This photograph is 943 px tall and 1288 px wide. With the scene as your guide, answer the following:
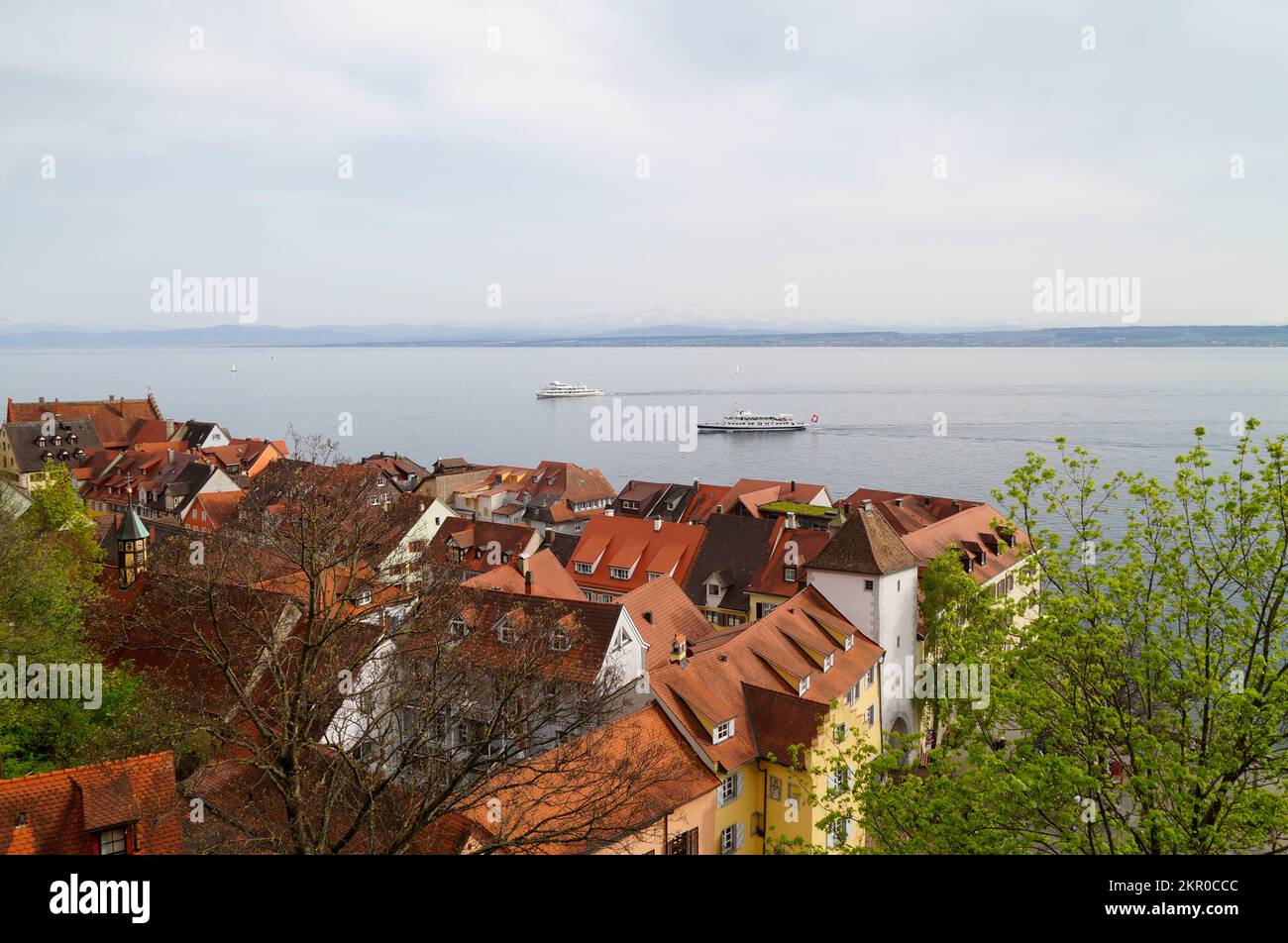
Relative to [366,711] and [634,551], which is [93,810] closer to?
[366,711]

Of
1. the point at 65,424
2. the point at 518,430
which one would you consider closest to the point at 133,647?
the point at 65,424

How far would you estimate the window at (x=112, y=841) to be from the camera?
16391 mm

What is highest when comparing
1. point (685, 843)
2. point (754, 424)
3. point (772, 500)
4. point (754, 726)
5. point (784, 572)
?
point (754, 424)

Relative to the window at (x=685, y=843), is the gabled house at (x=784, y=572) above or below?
above

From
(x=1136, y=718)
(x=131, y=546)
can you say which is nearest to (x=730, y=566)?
(x=131, y=546)

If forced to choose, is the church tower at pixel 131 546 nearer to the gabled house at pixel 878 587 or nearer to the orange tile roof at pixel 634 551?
the orange tile roof at pixel 634 551

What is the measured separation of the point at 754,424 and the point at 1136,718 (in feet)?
459

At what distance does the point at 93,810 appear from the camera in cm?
1628

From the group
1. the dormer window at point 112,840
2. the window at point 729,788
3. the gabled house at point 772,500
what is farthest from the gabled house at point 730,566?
the dormer window at point 112,840

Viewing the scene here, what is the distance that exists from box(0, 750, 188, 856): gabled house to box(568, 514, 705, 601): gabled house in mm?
28943

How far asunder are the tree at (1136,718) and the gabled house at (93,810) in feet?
41.5
